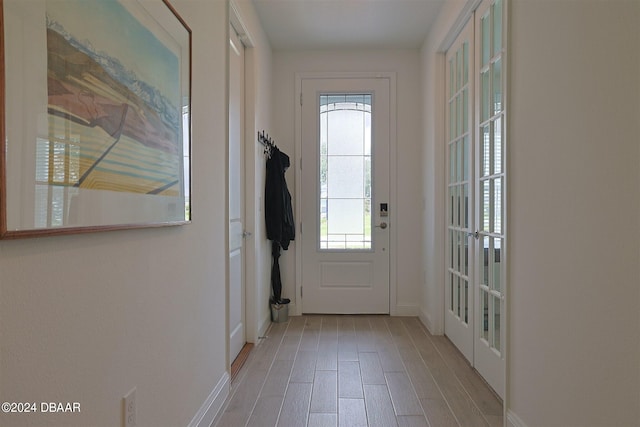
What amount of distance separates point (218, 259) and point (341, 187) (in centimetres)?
203

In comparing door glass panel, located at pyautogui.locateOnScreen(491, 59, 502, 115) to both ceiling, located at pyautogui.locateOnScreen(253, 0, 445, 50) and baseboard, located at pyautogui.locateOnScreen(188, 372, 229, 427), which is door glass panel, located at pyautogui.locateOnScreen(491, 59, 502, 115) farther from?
baseboard, located at pyautogui.locateOnScreen(188, 372, 229, 427)

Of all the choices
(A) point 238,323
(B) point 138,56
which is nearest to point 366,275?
(A) point 238,323

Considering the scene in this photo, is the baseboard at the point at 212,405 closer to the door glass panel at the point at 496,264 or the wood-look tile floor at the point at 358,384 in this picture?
the wood-look tile floor at the point at 358,384

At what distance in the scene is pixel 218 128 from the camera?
2.10 m

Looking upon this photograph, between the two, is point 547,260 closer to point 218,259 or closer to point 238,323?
point 218,259

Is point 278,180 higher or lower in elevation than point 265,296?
higher

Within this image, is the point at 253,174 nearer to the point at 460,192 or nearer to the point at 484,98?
the point at 460,192

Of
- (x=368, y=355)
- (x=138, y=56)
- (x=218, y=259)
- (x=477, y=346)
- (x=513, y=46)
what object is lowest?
(x=368, y=355)

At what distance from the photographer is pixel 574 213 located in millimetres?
1331

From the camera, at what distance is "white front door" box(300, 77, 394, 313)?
389 cm

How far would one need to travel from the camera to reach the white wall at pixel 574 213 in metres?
1.10

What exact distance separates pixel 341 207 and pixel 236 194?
4.45 ft

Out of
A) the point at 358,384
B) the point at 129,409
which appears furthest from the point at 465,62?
the point at 129,409

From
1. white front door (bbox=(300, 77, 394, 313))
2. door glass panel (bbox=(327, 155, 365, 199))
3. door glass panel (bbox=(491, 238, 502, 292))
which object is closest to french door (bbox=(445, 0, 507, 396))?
door glass panel (bbox=(491, 238, 502, 292))
